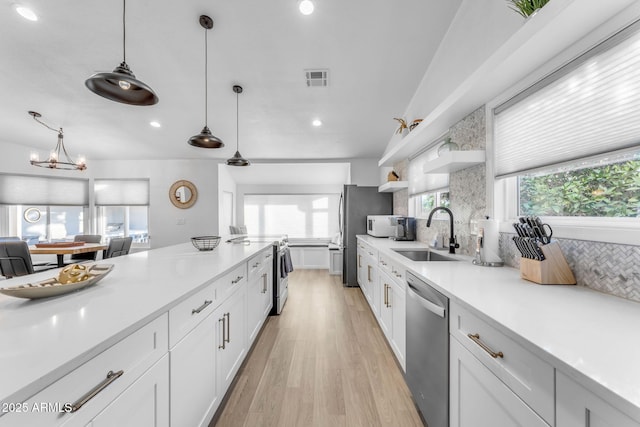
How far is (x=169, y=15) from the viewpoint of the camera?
7.86ft

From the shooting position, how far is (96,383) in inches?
26.8

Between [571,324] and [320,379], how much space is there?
167 cm

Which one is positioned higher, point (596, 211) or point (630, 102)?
point (630, 102)

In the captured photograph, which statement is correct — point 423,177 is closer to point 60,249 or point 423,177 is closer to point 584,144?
point 584,144

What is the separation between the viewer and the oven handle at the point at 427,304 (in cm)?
121

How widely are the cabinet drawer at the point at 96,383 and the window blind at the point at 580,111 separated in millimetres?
1949

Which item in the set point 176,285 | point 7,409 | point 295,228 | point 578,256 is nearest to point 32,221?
point 295,228

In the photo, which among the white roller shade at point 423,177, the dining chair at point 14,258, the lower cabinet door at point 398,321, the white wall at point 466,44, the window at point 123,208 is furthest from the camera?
the window at point 123,208

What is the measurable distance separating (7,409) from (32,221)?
644 centimetres

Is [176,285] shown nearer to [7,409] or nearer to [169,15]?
[7,409]

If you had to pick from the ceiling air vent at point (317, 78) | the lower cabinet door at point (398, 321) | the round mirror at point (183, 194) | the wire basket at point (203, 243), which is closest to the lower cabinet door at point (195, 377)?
the wire basket at point (203, 243)

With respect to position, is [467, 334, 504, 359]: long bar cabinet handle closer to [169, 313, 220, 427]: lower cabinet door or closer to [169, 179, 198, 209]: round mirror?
[169, 313, 220, 427]: lower cabinet door

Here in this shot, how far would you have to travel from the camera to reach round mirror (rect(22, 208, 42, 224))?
15.5 ft

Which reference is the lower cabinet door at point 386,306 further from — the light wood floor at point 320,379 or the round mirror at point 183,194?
the round mirror at point 183,194
